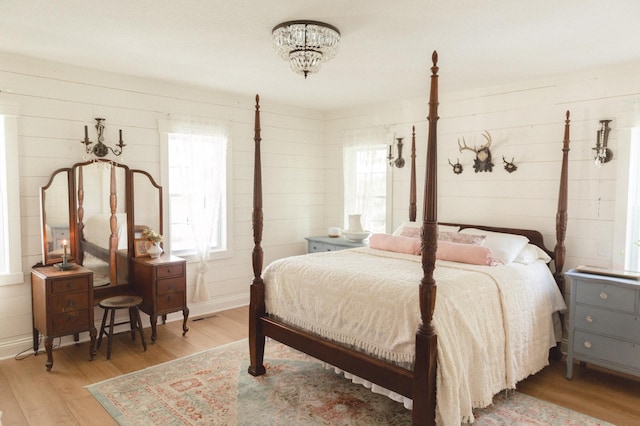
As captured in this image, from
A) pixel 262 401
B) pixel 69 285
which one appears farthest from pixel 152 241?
pixel 262 401

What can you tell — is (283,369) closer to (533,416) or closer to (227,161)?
(533,416)

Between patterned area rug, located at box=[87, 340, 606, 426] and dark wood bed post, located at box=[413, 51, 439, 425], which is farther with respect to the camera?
patterned area rug, located at box=[87, 340, 606, 426]

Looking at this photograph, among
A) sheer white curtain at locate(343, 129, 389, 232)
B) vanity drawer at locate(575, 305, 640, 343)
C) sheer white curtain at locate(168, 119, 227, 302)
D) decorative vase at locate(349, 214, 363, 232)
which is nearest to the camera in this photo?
vanity drawer at locate(575, 305, 640, 343)

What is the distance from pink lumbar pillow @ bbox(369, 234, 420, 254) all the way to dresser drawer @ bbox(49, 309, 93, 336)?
2.58 metres

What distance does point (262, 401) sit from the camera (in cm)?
294

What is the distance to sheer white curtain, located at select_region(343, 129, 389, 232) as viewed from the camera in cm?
530

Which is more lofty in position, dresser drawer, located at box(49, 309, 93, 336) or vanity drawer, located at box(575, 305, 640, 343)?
vanity drawer, located at box(575, 305, 640, 343)

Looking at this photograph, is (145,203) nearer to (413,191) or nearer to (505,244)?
(413,191)

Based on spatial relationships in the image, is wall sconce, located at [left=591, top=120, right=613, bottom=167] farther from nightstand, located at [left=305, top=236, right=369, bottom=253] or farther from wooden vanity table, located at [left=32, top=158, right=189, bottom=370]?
wooden vanity table, located at [left=32, top=158, right=189, bottom=370]

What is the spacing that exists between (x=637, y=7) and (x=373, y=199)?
332cm

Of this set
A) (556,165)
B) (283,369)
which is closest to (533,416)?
(283,369)

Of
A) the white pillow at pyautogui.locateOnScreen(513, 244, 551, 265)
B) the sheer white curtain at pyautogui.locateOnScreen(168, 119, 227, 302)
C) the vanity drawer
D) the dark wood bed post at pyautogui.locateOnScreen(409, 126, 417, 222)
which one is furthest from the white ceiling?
the vanity drawer

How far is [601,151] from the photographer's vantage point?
3584 mm

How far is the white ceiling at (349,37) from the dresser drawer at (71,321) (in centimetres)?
211
